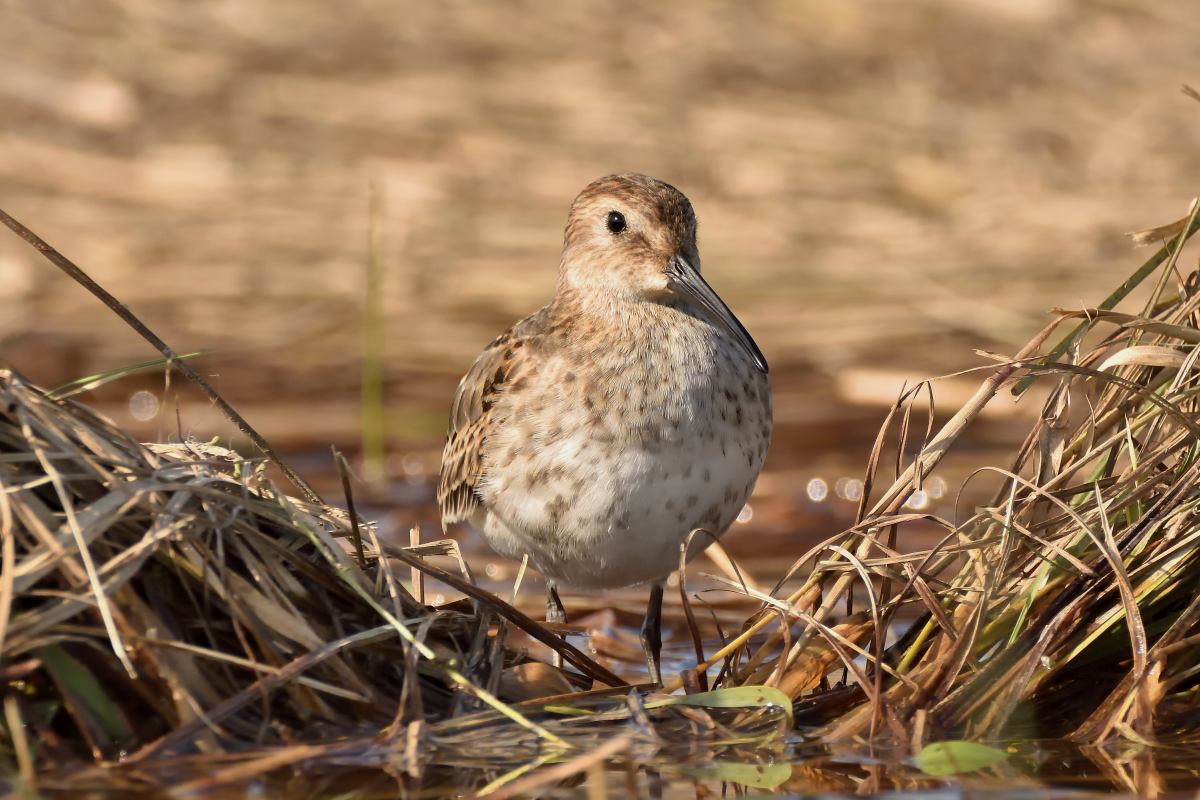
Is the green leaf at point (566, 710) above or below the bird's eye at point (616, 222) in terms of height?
below

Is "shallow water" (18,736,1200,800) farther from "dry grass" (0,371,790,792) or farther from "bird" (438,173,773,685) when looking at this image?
"bird" (438,173,773,685)

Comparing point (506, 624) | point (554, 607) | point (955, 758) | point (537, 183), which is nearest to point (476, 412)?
point (554, 607)

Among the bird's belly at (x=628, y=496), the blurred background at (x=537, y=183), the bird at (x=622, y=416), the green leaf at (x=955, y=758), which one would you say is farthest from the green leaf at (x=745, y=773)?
the blurred background at (x=537, y=183)

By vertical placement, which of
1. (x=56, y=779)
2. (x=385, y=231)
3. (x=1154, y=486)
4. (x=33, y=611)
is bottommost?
(x=56, y=779)

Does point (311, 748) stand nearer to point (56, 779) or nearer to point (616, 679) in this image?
point (56, 779)

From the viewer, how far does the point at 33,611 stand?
3.76 metres

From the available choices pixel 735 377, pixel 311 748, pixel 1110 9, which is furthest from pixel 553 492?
pixel 1110 9

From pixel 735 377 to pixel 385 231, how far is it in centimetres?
567

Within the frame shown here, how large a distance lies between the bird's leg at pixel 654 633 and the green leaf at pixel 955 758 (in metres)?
1.39

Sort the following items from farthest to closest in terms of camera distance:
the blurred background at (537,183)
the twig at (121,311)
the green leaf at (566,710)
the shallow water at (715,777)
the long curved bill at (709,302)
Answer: the blurred background at (537,183) → the long curved bill at (709,302) → the twig at (121,311) → the green leaf at (566,710) → the shallow water at (715,777)

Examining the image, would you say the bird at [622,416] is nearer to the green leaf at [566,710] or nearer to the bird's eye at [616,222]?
the bird's eye at [616,222]

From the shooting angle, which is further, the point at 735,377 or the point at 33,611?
the point at 735,377

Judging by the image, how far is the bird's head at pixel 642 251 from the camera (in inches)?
224

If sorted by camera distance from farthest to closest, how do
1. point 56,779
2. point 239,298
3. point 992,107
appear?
point 992,107
point 239,298
point 56,779
